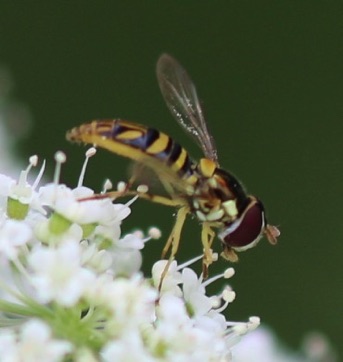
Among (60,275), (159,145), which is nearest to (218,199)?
(159,145)

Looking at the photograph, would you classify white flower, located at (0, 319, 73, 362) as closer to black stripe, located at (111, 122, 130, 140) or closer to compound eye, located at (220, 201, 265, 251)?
black stripe, located at (111, 122, 130, 140)

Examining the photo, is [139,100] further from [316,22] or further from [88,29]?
[316,22]

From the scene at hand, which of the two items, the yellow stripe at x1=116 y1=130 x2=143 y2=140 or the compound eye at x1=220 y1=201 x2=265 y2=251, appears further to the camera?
the compound eye at x1=220 y1=201 x2=265 y2=251

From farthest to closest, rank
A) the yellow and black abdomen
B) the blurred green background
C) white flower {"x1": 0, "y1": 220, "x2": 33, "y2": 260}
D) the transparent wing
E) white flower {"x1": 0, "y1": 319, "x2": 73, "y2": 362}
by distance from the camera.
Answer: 1. the blurred green background
2. the transparent wing
3. the yellow and black abdomen
4. white flower {"x1": 0, "y1": 220, "x2": 33, "y2": 260}
5. white flower {"x1": 0, "y1": 319, "x2": 73, "y2": 362}

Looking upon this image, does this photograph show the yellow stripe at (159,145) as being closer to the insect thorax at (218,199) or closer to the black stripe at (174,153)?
the black stripe at (174,153)

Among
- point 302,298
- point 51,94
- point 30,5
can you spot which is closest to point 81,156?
point 51,94

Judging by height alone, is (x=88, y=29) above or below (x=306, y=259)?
above

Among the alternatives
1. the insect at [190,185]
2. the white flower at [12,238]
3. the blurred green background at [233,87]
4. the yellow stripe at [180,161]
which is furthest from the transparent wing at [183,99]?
the blurred green background at [233,87]

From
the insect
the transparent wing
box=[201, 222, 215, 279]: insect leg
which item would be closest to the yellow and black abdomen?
the insect
